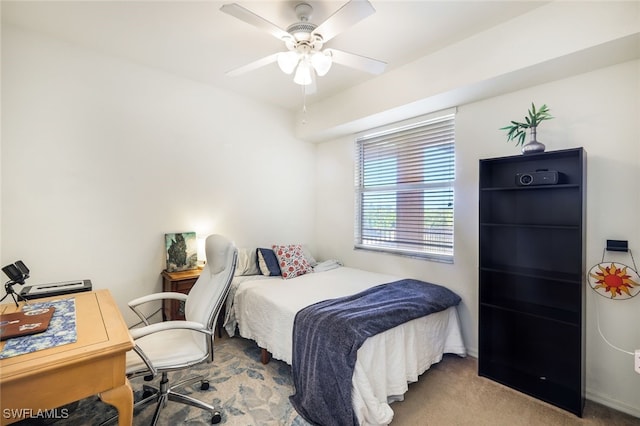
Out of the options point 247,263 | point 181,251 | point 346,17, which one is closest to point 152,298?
point 181,251

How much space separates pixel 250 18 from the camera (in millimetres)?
1589

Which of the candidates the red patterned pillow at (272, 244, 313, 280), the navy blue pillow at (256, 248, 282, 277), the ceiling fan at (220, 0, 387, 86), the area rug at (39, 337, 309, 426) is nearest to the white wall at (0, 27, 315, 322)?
the navy blue pillow at (256, 248, 282, 277)

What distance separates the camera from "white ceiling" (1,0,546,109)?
1.95 meters

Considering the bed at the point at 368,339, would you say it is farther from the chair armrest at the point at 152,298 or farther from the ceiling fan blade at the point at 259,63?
the ceiling fan blade at the point at 259,63

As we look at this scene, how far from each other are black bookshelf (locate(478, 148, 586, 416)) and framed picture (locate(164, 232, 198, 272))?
108 inches

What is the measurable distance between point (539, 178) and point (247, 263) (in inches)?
110

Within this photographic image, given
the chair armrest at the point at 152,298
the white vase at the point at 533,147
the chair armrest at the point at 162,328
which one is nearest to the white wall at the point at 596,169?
the white vase at the point at 533,147

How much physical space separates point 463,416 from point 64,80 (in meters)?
3.96

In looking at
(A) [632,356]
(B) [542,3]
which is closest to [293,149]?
(B) [542,3]

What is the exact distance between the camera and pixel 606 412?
192 centimetres

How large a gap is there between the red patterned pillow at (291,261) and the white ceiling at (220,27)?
1.92m

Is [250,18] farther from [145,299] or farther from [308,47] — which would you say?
[145,299]

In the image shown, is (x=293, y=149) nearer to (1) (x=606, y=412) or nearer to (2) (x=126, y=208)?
(2) (x=126, y=208)

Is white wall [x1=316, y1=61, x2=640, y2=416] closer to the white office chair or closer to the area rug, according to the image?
the area rug
